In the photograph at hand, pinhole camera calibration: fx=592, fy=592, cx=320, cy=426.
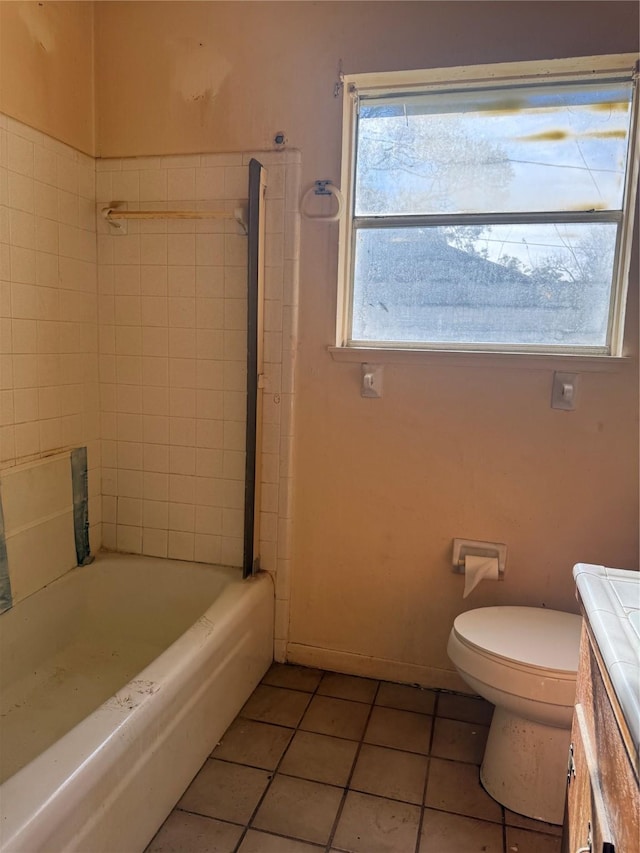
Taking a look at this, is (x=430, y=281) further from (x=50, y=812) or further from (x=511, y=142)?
(x=50, y=812)

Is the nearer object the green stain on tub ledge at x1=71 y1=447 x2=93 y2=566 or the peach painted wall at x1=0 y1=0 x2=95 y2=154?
the peach painted wall at x1=0 y1=0 x2=95 y2=154

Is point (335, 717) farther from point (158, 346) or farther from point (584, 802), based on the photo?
point (158, 346)

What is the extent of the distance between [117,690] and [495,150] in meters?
2.20

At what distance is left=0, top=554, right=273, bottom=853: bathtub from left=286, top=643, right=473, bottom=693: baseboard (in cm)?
14

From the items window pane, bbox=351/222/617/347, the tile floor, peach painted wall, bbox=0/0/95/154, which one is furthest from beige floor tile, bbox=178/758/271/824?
peach painted wall, bbox=0/0/95/154

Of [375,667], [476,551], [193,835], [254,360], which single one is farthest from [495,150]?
[193,835]

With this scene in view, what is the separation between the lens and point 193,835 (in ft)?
4.96

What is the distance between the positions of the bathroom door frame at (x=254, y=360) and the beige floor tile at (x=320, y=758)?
0.60 meters

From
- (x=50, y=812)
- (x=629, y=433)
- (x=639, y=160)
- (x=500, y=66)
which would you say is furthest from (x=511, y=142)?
(x=50, y=812)

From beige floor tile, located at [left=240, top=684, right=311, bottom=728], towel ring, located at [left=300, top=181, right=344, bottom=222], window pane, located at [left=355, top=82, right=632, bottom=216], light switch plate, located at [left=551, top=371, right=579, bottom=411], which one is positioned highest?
window pane, located at [left=355, top=82, right=632, bottom=216]

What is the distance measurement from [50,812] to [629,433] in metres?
1.85

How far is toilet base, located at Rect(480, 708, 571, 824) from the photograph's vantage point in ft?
5.27

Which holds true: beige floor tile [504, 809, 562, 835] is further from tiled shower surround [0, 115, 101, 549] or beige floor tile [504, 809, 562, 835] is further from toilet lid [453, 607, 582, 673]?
tiled shower surround [0, 115, 101, 549]

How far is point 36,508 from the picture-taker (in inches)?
80.1
